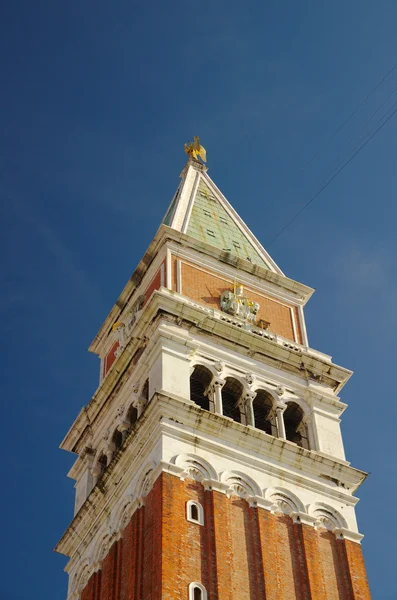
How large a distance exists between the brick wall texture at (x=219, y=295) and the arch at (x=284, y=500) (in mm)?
12379

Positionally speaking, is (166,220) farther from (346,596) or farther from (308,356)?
(346,596)

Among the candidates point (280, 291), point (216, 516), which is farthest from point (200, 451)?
point (280, 291)

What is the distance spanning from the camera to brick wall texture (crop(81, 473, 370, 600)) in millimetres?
51750

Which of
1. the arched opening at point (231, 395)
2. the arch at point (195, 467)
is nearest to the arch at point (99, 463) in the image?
the arched opening at point (231, 395)

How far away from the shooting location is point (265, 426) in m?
62.5

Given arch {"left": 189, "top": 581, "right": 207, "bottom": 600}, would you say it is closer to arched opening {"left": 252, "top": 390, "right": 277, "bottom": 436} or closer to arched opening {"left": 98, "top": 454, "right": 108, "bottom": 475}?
arched opening {"left": 252, "top": 390, "right": 277, "bottom": 436}

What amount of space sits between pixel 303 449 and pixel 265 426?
10.1ft

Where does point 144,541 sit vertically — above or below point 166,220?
below

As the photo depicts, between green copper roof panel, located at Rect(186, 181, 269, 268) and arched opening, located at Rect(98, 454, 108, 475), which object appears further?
green copper roof panel, located at Rect(186, 181, 269, 268)

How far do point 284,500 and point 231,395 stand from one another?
707 cm

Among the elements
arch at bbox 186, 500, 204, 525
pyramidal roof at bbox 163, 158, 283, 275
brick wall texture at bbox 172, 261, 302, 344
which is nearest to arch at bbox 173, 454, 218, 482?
arch at bbox 186, 500, 204, 525

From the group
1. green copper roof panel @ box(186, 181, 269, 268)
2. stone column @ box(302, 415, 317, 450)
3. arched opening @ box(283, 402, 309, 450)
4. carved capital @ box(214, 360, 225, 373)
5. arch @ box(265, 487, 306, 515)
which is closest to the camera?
arch @ box(265, 487, 306, 515)

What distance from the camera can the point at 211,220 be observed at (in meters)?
76.7

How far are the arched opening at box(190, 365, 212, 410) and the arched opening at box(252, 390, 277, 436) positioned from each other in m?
2.56
